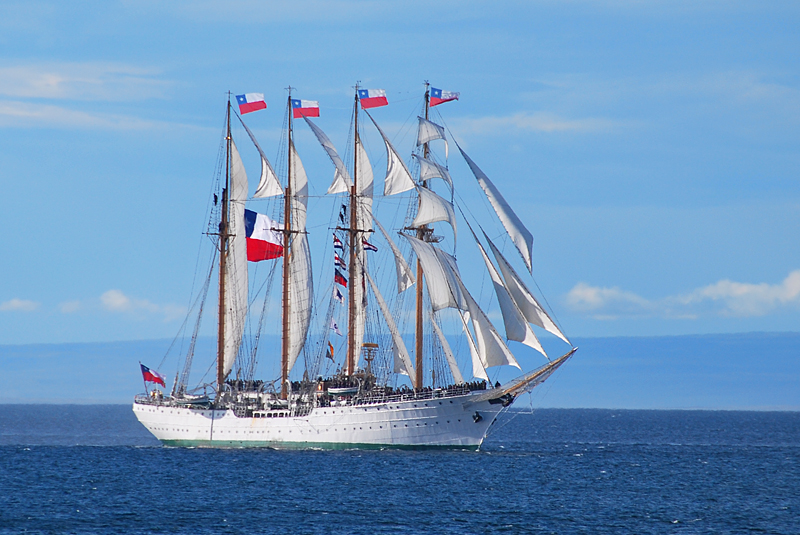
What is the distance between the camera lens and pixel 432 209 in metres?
74.5

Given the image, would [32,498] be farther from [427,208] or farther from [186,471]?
[427,208]

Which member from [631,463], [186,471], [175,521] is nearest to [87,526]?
[175,521]

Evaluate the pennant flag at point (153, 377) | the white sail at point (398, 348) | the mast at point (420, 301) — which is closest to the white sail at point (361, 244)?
the white sail at point (398, 348)

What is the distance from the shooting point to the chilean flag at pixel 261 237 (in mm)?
82125

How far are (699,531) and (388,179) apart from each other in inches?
1404

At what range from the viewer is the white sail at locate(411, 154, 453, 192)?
7475 cm

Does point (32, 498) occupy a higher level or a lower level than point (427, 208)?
lower

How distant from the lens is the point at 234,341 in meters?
84.3

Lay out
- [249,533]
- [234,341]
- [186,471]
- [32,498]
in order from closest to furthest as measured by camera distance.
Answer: [249,533]
[32,498]
[186,471]
[234,341]

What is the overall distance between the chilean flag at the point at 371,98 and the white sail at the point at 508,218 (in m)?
9.35

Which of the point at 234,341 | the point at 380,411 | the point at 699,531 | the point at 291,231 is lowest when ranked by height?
the point at 699,531

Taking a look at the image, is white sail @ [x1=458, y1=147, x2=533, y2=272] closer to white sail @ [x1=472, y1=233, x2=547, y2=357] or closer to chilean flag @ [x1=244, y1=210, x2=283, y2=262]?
white sail @ [x1=472, y1=233, x2=547, y2=357]

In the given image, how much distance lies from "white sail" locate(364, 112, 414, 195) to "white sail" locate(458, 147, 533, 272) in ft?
15.7

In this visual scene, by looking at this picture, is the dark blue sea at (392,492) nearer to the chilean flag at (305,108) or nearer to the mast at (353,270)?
the mast at (353,270)
